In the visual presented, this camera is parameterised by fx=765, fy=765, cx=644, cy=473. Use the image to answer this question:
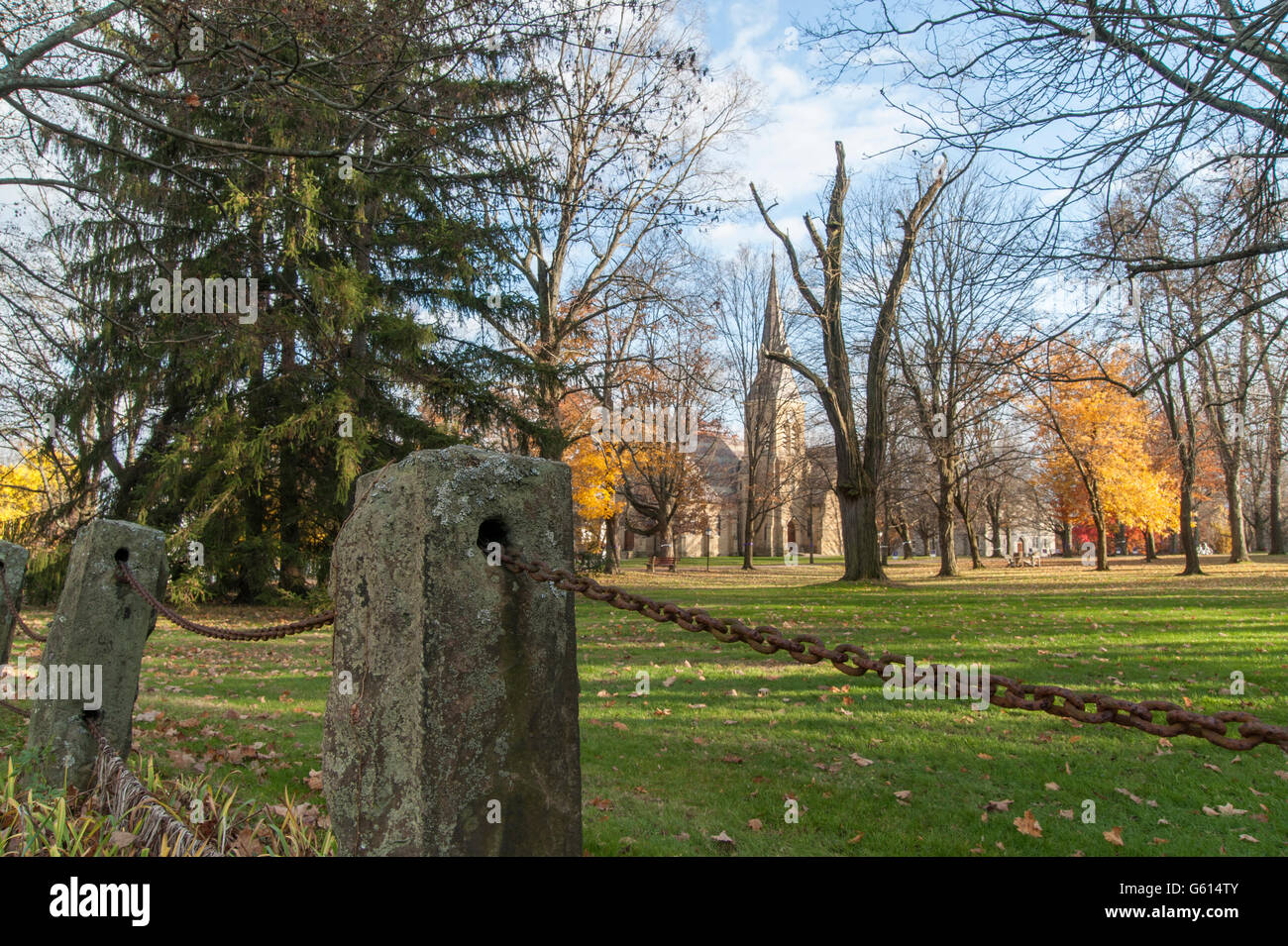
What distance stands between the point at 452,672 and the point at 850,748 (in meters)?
4.31

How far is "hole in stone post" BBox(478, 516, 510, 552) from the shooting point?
2.21 m

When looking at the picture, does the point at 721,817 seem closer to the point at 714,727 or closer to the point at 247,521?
the point at 714,727

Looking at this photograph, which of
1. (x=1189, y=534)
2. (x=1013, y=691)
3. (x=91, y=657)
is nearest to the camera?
(x=1013, y=691)

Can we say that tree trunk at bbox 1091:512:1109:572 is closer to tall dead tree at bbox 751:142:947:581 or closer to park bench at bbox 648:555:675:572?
tall dead tree at bbox 751:142:947:581

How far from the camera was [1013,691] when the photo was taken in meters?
1.61

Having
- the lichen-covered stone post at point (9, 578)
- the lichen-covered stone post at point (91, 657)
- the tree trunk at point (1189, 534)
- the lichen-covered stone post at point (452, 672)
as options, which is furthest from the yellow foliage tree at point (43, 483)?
the tree trunk at point (1189, 534)

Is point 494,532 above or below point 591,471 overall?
below

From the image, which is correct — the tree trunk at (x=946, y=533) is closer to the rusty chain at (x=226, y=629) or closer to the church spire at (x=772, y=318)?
the church spire at (x=772, y=318)

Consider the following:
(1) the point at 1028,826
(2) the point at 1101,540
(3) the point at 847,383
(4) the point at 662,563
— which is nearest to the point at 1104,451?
(2) the point at 1101,540

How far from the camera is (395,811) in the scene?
204 centimetres

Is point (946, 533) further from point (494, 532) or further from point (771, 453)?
point (494, 532)

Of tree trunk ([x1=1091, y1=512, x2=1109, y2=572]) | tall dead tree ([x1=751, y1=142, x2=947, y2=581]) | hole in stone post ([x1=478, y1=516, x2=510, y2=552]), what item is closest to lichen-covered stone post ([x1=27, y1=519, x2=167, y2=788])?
hole in stone post ([x1=478, y1=516, x2=510, y2=552])
